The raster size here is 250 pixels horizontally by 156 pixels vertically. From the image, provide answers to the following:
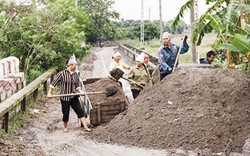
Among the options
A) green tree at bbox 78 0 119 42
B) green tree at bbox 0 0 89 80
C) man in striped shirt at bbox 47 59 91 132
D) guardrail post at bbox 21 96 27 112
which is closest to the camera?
man in striped shirt at bbox 47 59 91 132

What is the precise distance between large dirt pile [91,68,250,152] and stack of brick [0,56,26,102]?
11.5 feet

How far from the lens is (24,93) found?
471 inches

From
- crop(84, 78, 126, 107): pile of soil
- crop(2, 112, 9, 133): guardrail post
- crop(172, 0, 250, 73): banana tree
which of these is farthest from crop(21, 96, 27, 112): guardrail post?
crop(172, 0, 250, 73): banana tree

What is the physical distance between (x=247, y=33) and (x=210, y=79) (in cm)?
111

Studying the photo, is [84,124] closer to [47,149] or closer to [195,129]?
[47,149]

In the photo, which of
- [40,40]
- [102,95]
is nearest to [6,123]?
[102,95]

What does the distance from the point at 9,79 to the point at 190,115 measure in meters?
6.33

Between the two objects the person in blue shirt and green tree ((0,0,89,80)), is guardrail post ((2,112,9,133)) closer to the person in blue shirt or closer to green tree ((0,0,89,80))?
the person in blue shirt

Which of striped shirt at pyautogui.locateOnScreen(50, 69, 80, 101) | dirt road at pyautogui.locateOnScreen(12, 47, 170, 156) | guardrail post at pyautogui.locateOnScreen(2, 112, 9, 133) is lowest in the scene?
dirt road at pyautogui.locateOnScreen(12, 47, 170, 156)

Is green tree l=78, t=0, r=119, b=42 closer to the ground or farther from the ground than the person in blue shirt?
farther from the ground

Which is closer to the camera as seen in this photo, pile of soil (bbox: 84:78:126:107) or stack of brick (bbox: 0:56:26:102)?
pile of soil (bbox: 84:78:126:107)

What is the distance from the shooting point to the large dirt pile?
332 inches

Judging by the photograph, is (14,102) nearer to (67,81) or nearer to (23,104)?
(67,81)

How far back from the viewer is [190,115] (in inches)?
352
